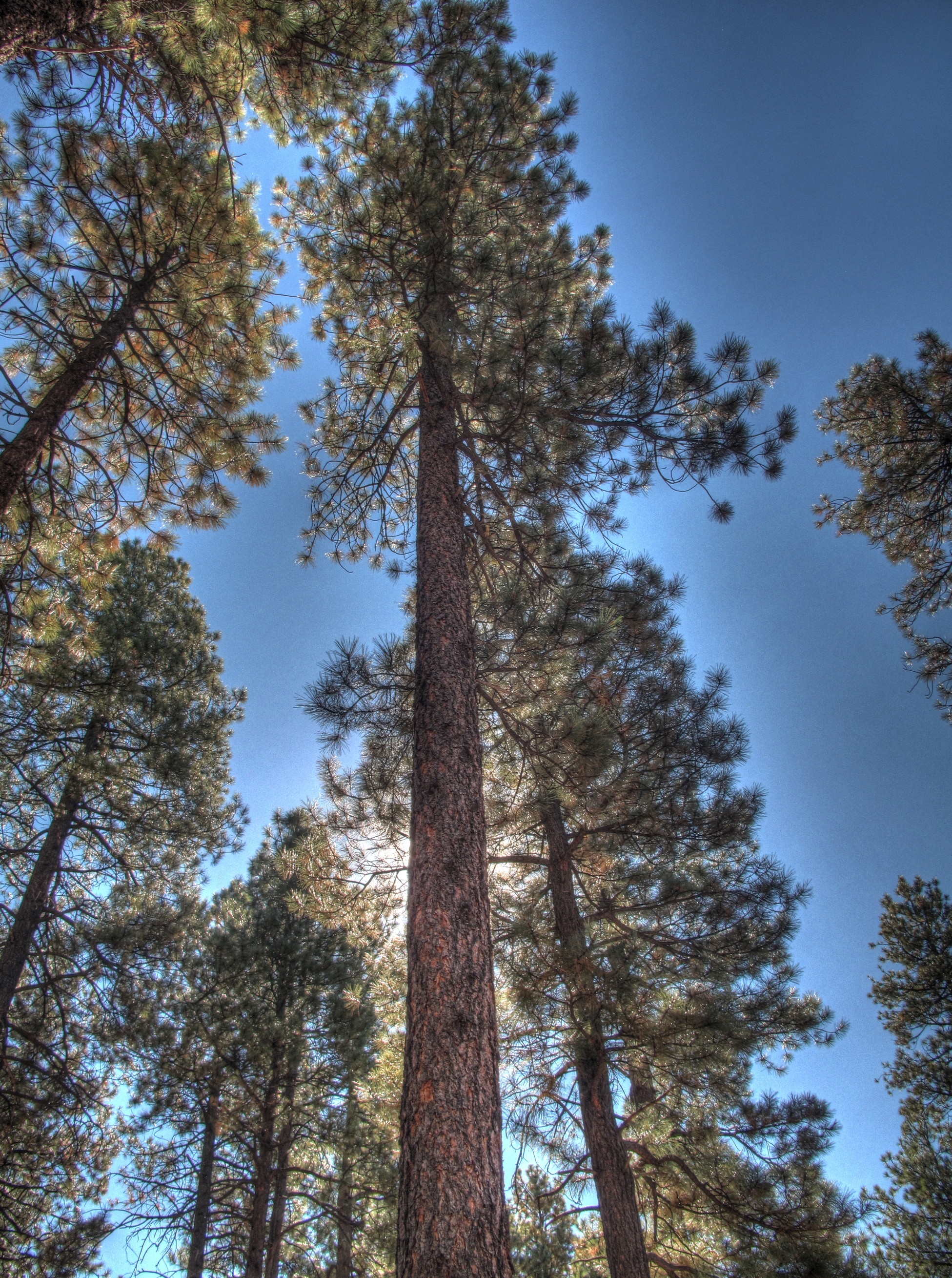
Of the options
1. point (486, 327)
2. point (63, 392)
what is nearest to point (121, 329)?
point (63, 392)

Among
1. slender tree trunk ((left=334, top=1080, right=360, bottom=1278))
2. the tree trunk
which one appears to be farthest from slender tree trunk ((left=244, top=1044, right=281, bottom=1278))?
the tree trunk

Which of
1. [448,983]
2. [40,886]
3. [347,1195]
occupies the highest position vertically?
[40,886]

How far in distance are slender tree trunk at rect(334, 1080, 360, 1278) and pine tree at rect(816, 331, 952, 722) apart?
9.00 meters

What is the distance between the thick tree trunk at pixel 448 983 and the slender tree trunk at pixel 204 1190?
7207mm

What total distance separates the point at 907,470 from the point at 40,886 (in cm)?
1141

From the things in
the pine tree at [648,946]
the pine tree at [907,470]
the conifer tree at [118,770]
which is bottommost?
the pine tree at [648,946]

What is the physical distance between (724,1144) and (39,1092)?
22.6 ft

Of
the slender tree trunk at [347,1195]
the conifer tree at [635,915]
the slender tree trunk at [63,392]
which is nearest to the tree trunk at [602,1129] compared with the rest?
the conifer tree at [635,915]

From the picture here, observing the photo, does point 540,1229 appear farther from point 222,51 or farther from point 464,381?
point 222,51

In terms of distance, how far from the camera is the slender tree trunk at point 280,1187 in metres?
7.05

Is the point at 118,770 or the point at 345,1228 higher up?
the point at 118,770

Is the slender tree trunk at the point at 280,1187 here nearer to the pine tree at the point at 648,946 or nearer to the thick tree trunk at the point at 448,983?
the pine tree at the point at 648,946

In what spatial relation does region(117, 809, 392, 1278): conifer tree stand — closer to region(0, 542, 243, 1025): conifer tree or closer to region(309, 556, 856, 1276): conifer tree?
region(0, 542, 243, 1025): conifer tree

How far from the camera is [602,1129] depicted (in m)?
4.57
